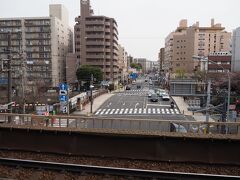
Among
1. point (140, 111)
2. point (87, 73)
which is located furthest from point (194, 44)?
point (140, 111)

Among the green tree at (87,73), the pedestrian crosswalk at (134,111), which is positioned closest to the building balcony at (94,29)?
the green tree at (87,73)

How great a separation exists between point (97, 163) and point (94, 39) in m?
61.5

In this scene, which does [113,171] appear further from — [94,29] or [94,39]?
[94,29]

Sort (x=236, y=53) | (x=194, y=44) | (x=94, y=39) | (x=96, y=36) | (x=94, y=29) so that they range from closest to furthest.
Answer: (x=236, y=53) → (x=94, y=29) → (x=96, y=36) → (x=94, y=39) → (x=194, y=44)

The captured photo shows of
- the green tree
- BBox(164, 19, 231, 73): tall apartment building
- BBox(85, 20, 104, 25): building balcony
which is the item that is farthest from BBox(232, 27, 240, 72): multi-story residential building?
BBox(85, 20, 104, 25): building balcony

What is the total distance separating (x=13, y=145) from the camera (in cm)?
1126

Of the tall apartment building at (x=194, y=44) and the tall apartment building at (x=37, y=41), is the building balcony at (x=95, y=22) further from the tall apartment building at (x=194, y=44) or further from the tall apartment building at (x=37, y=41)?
the tall apartment building at (x=194, y=44)

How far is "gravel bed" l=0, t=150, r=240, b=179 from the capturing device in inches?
351

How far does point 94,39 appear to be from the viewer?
224ft

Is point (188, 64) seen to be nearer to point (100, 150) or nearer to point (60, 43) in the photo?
point (60, 43)

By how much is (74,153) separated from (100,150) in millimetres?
1285

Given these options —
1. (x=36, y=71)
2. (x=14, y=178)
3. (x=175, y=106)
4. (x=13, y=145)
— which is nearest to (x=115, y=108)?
(x=175, y=106)

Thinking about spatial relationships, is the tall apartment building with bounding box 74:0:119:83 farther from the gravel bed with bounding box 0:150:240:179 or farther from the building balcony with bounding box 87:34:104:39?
the gravel bed with bounding box 0:150:240:179

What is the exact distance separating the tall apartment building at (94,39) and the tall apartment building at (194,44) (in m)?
25.3
